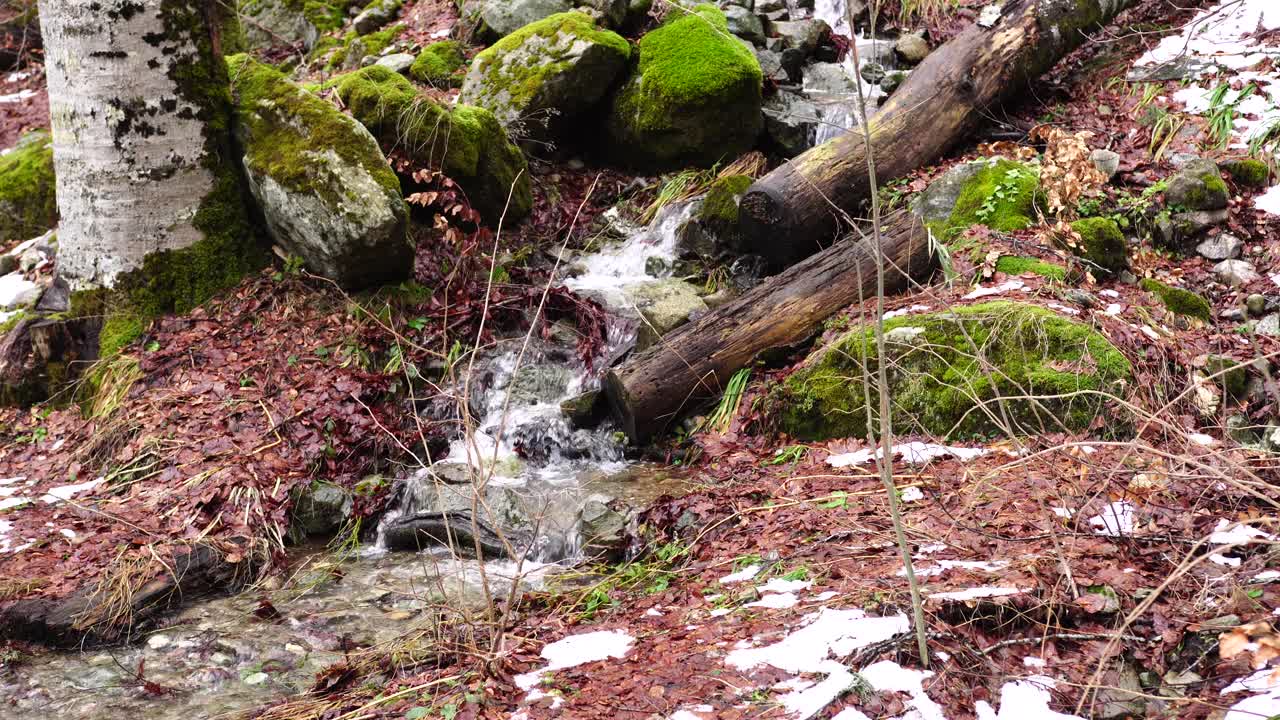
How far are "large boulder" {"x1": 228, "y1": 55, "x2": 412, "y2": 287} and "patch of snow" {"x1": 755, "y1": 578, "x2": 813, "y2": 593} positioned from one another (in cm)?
387

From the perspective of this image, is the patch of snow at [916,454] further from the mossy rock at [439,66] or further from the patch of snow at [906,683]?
the mossy rock at [439,66]

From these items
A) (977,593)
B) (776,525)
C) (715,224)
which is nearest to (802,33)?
(715,224)

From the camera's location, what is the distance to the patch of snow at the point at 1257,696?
2127 millimetres

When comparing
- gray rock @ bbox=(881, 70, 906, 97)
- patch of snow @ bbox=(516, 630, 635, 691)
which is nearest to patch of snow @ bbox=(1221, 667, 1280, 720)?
patch of snow @ bbox=(516, 630, 635, 691)

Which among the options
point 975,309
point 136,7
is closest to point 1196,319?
point 975,309

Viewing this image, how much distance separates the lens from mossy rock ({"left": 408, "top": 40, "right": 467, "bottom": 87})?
355 inches

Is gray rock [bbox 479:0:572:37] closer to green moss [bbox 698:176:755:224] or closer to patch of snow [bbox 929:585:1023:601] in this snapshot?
green moss [bbox 698:176:755:224]

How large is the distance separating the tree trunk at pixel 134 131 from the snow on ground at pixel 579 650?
14.9ft

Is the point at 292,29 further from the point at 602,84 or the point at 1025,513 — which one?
the point at 1025,513

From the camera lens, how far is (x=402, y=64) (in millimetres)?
9141

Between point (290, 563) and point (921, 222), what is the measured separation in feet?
15.5

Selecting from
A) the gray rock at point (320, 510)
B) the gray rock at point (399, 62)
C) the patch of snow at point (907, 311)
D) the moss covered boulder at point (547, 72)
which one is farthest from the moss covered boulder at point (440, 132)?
the patch of snow at point (907, 311)

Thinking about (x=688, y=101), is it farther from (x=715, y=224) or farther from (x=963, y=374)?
(x=963, y=374)

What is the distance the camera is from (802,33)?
9680mm
